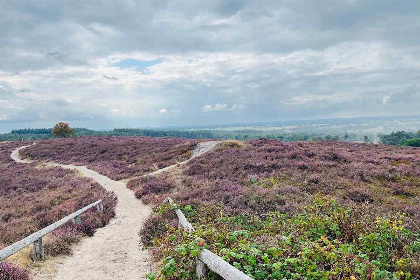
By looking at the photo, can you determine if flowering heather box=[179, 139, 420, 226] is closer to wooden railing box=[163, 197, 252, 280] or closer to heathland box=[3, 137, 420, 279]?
heathland box=[3, 137, 420, 279]

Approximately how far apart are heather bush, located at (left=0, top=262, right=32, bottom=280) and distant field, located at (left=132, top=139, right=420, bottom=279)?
11.4 feet

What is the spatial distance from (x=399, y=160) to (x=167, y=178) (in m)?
18.6

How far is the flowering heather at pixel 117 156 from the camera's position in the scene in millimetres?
28656

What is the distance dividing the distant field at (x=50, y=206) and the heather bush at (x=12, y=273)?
201 cm

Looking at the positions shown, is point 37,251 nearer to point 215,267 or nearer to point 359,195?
point 215,267

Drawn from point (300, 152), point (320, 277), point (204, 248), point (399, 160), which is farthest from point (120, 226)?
point (399, 160)

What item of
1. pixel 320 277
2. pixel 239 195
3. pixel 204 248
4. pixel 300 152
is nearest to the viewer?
pixel 320 277

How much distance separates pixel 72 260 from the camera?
8859mm

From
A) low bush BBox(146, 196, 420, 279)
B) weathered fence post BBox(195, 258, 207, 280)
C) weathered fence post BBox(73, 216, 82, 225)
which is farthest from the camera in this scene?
weathered fence post BBox(73, 216, 82, 225)

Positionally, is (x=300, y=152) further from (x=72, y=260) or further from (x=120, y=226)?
(x=72, y=260)

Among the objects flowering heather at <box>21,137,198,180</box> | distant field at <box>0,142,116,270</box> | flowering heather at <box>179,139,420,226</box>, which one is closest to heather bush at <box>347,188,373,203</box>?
flowering heather at <box>179,139,420,226</box>

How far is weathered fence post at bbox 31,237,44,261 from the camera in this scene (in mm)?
8361

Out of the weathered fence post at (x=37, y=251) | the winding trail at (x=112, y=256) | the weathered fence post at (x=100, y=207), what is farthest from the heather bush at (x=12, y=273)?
the weathered fence post at (x=100, y=207)

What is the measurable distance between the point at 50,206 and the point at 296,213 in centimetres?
1421
